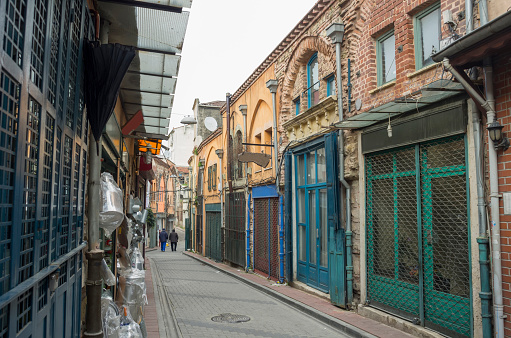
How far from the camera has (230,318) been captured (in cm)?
867

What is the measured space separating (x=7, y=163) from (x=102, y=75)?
7.97ft

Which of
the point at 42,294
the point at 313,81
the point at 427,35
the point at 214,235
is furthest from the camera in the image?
the point at 214,235

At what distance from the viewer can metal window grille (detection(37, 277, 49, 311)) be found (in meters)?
2.84

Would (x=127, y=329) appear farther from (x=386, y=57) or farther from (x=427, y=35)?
(x=386, y=57)

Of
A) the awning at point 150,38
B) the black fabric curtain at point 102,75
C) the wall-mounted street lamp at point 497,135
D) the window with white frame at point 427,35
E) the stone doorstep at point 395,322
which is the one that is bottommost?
the stone doorstep at point 395,322

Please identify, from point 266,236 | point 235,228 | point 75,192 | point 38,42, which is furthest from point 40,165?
point 235,228

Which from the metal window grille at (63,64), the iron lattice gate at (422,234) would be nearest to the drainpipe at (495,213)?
the iron lattice gate at (422,234)

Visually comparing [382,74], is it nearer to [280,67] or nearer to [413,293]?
[413,293]

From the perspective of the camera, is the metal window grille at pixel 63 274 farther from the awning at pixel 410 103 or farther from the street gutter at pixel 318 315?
the street gutter at pixel 318 315

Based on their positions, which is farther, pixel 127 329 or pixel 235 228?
pixel 235 228

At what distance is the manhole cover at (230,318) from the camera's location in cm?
842

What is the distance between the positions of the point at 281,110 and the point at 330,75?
3.13m

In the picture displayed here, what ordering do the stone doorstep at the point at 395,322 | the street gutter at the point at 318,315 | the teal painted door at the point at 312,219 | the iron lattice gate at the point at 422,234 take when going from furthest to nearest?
the teal painted door at the point at 312,219, the street gutter at the point at 318,315, the stone doorstep at the point at 395,322, the iron lattice gate at the point at 422,234

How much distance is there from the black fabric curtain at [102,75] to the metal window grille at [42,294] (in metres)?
1.96
